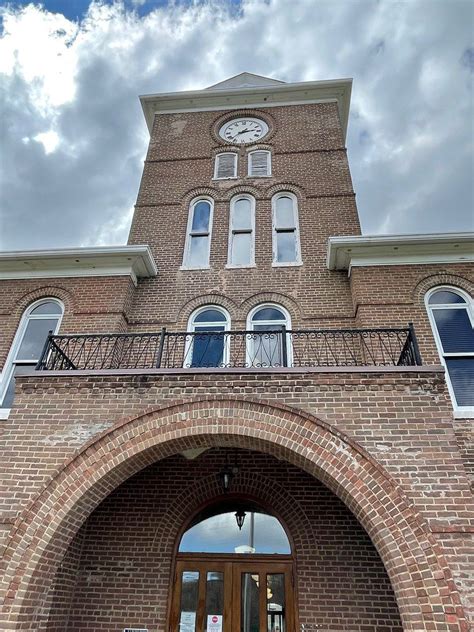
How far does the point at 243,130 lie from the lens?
1287 centimetres

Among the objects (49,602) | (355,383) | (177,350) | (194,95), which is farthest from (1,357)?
(194,95)

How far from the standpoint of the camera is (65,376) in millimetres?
5891

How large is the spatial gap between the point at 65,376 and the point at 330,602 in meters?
4.80

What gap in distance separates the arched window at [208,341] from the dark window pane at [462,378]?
3978 millimetres

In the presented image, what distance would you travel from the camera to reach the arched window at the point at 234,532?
646 cm

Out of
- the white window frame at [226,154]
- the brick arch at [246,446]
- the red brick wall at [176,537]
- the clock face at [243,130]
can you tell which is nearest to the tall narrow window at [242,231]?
the white window frame at [226,154]

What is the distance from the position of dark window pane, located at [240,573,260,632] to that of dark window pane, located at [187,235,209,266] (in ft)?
20.6

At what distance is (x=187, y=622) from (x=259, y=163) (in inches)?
412

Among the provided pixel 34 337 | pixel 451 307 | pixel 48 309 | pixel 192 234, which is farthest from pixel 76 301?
pixel 451 307

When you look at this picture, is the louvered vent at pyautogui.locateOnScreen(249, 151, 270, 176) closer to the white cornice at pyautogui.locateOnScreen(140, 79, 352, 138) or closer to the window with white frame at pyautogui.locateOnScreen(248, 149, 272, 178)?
the window with white frame at pyautogui.locateOnScreen(248, 149, 272, 178)

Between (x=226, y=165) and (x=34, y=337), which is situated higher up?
(x=226, y=165)

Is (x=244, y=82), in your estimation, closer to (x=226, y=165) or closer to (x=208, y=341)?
(x=226, y=165)

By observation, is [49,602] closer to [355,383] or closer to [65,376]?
[65,376]

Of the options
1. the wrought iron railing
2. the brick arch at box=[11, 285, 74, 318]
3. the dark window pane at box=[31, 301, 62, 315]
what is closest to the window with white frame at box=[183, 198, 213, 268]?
the wrought iron railing
